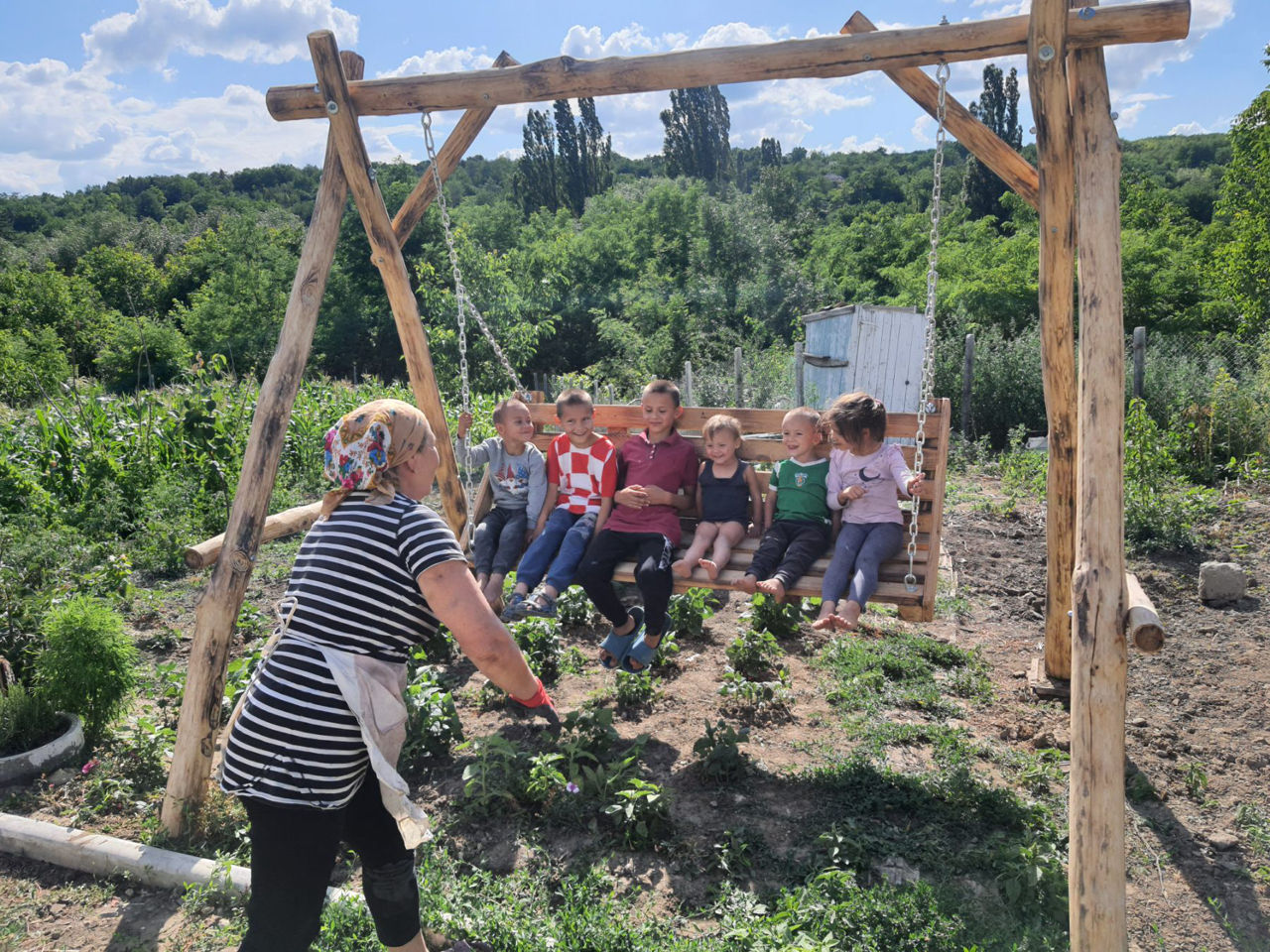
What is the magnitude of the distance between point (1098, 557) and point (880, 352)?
37.5 ft

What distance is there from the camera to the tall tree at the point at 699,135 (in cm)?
6744

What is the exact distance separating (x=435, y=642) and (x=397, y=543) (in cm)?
344

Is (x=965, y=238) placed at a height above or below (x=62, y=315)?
above

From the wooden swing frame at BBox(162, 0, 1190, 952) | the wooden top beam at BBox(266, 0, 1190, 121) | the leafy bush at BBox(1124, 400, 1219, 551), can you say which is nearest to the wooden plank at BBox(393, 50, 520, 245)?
the wooden swing frame at BBox(162, 0, 1190, 952)

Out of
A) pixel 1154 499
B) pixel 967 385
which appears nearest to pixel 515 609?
pixel 1154 499

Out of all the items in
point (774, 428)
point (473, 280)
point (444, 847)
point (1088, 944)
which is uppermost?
point (473, 280)

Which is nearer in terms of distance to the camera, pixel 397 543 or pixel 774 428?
pixel 397 543

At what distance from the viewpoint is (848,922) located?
3.10m

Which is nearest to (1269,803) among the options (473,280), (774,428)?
(774,428)

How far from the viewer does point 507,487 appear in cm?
536

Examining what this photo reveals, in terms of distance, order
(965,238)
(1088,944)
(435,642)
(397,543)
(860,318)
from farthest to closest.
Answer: (965,238) → (860,318) → (435,642) → (1088,944) → (397,543)

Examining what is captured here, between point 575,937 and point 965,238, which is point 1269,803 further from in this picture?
point 965,238

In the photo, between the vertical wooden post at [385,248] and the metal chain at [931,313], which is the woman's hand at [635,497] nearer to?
the vertical wooden post at [385,248]

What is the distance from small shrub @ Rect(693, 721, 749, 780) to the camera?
4.16 m
